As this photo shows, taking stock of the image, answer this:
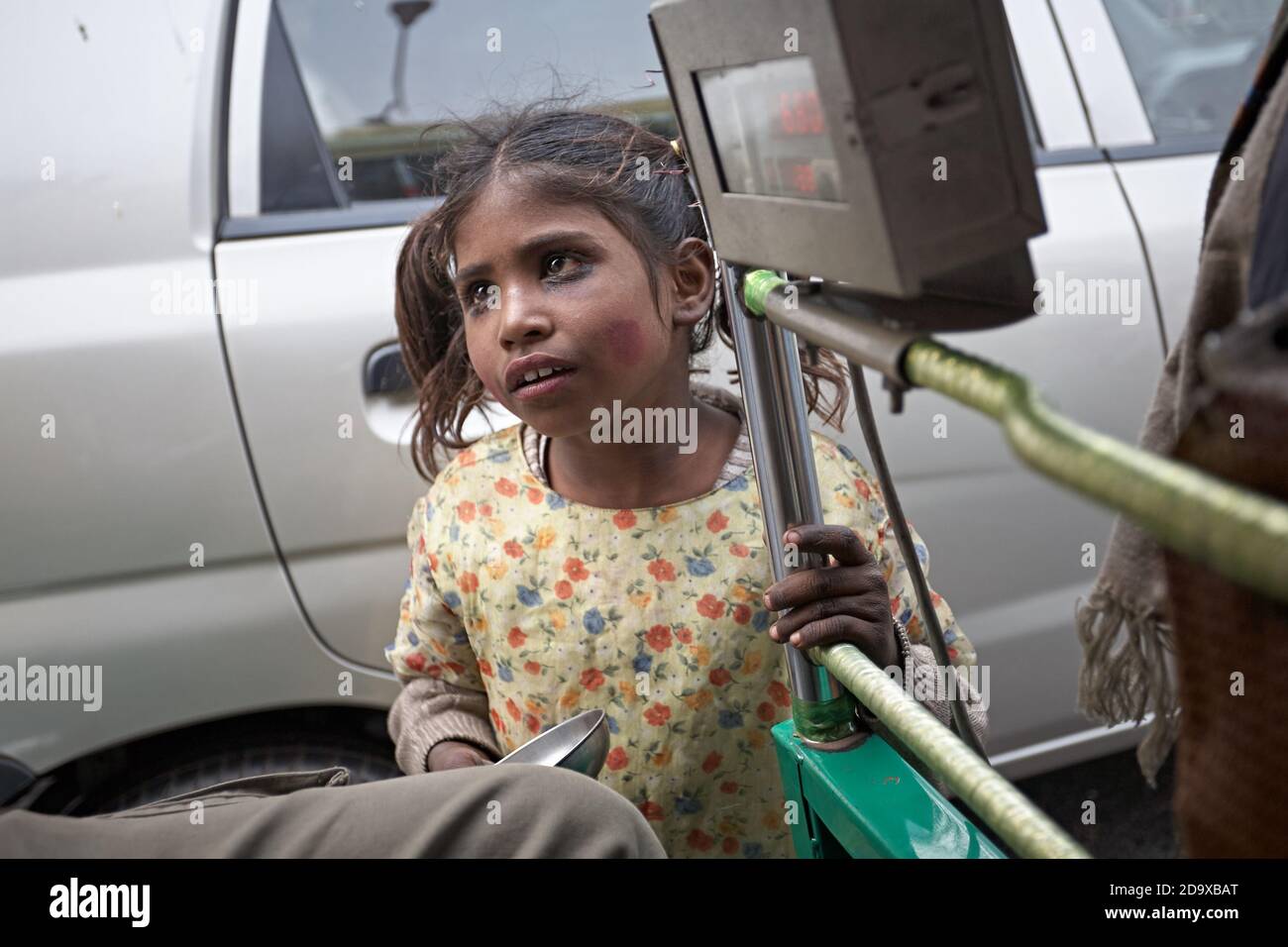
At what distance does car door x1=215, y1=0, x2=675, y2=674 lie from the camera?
185cm

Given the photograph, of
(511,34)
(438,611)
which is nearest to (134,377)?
(438,611)

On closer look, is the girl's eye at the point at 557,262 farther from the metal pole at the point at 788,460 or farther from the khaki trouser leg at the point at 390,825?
the khaki trouser leg at the point at 390,825

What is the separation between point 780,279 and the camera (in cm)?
106

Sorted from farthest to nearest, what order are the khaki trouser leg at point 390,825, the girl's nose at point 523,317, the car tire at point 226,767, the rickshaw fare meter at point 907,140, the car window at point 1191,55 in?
1. the car window at point 1191,55
2. the car tire at point 226,767
3. the girl's nose at point 523,317
4. the khaki trouser leg at point 390,825
5. the rickshaw fare meter at point 907,140

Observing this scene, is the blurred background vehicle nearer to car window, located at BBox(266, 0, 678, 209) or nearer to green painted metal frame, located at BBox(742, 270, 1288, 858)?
car window, located at BBox(266, 0, 678, 209)

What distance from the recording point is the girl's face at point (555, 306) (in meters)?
1.30

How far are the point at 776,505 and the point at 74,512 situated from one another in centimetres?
115

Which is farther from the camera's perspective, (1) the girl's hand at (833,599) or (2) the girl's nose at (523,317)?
(2) the girl's nose at (523,317)

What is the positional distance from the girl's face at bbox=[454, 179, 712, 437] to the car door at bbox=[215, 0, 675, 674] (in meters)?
0.42

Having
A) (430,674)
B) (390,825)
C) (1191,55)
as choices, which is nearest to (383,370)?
(430,674)

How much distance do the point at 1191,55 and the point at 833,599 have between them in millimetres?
1769

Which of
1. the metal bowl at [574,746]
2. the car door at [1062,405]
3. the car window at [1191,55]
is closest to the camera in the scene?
the metal bowl at [574,746]

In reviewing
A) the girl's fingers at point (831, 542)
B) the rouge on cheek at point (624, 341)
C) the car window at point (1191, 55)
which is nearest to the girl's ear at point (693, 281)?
the rouge on cheek at point (624, 341)
